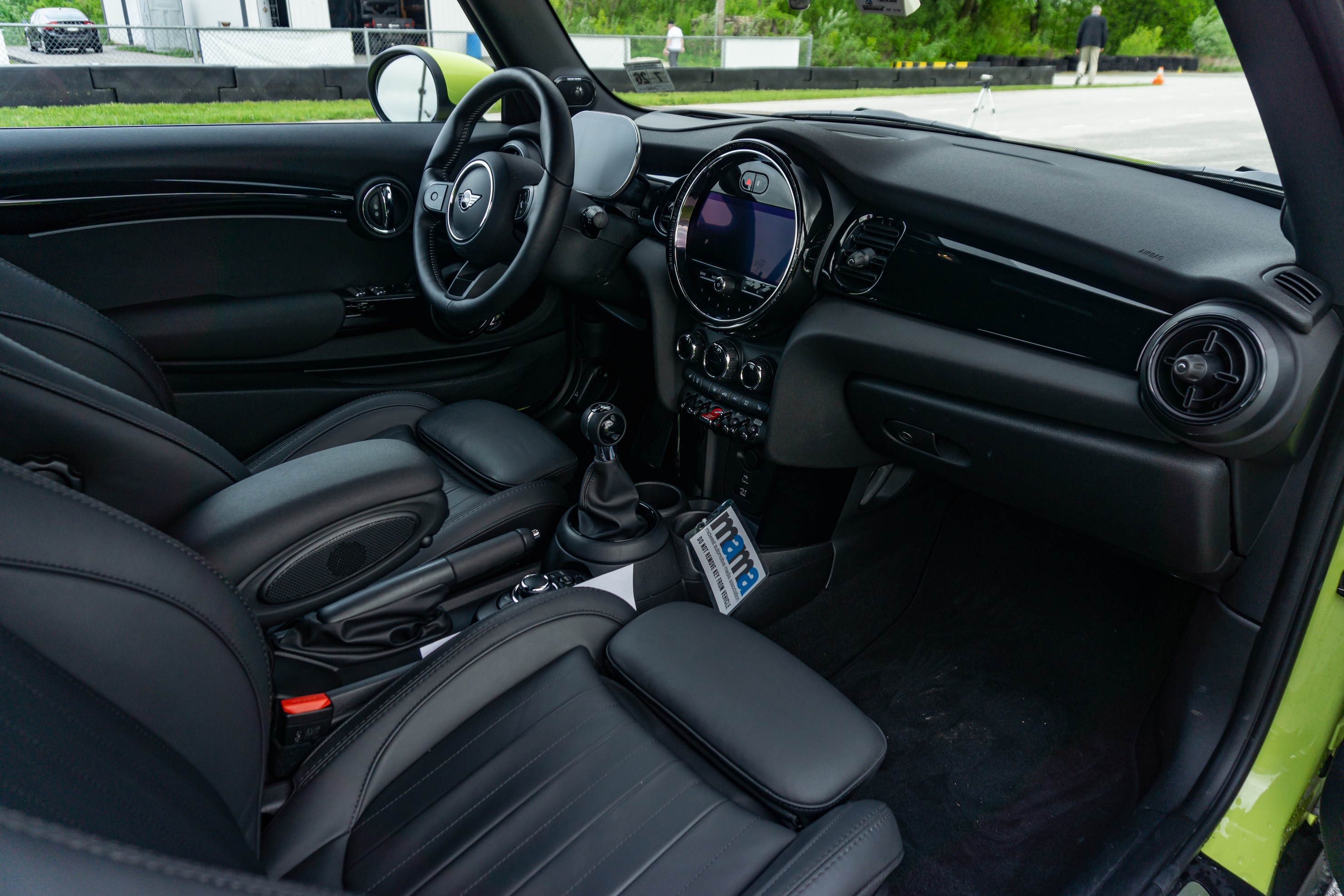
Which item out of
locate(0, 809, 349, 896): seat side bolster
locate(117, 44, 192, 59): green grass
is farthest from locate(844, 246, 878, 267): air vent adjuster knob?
locate(117, 44, 192, 59): green grass

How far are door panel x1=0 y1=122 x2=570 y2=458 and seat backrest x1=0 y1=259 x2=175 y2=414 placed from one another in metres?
0.77

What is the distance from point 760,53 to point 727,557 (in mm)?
1421

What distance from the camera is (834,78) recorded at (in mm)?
2352

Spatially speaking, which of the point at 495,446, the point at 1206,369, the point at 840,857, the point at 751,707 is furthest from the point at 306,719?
the point at 1206,369

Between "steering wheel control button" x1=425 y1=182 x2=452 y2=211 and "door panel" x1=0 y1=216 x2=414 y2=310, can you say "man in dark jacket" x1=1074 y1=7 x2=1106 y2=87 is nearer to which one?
"steering wheel control button" x1=425 y1=182 x2=452 y2=211

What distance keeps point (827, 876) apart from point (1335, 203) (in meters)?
0.96

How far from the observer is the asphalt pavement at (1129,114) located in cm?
137

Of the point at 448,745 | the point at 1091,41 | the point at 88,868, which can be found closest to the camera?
the point at 88,868

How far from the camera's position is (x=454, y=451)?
6.55 ft

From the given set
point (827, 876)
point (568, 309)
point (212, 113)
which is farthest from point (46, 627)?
point (568, 309)

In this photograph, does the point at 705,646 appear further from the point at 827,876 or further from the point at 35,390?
the point at 35,390

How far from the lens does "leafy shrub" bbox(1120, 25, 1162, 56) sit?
1.48 m

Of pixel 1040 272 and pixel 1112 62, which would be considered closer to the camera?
pixel 1040 272

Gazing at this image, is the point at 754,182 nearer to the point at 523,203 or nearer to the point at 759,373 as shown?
the point at 759,373
